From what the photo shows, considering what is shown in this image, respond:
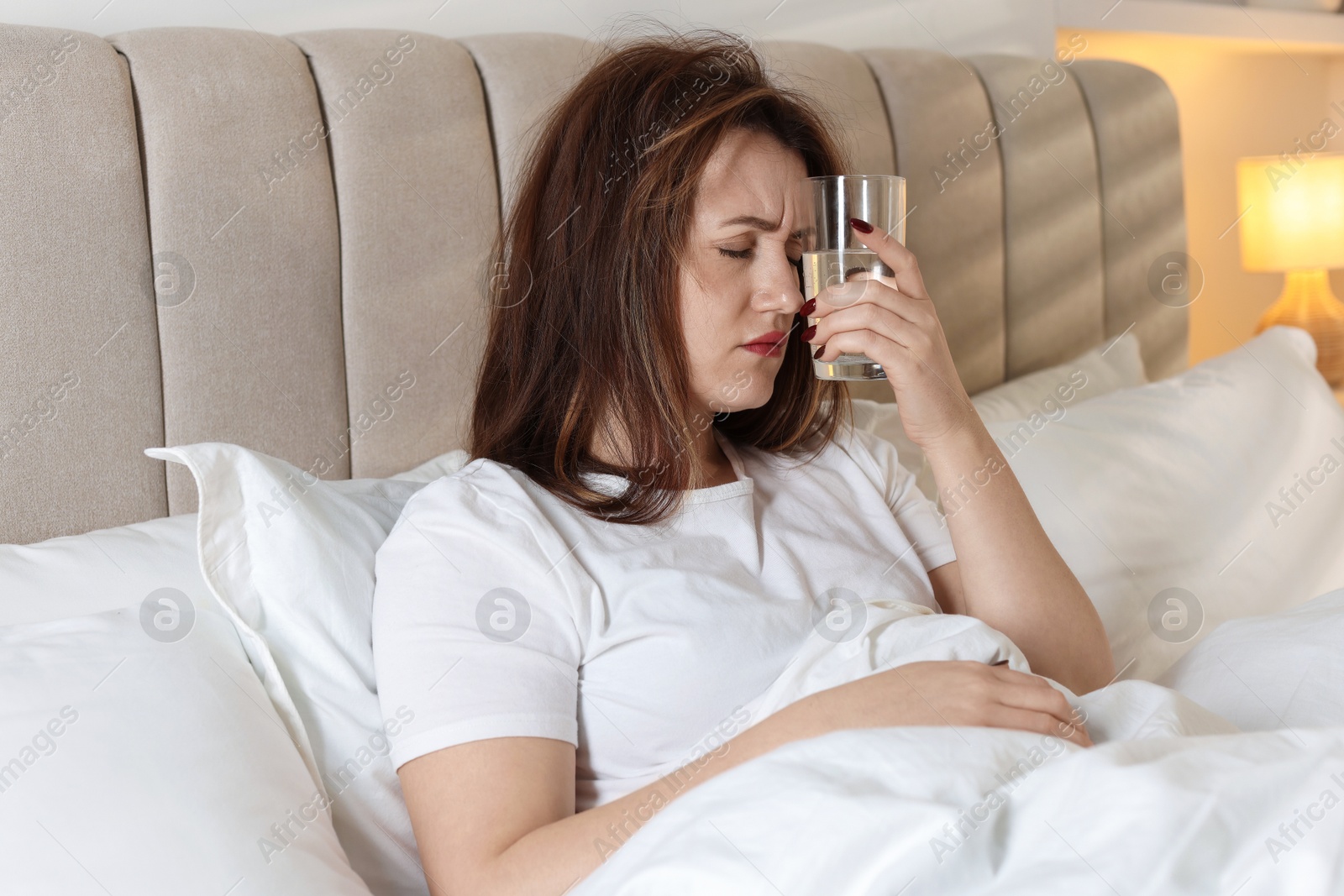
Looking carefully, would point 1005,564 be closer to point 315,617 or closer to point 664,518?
point 664,518

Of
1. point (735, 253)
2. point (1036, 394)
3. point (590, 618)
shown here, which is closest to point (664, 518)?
point (590, 618)

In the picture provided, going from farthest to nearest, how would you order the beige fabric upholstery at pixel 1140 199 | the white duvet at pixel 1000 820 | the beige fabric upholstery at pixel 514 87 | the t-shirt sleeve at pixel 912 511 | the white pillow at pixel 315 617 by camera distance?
the beige fabric upholstery at pixel 1140 199, the beige fabric upholstery at pixel 514 87, the t-shirt sleeve at pixel 912 511, the white pillow at pixel 315 617, the white duvet at pixel 1000 820

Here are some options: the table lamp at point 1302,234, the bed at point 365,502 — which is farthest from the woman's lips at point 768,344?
the table lamp at point 1302,234

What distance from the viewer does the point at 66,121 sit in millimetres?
1045

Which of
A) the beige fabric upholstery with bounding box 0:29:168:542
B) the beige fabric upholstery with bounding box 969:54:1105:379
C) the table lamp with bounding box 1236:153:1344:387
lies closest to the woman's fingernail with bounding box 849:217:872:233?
the beige fabric upholstery with bounding box 0:29:168:542

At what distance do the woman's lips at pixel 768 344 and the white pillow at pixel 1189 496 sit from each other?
57 centimetres

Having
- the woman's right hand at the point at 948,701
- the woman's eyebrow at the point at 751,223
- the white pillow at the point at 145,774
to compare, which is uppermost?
the woman's eyebrow at the point at 751,223

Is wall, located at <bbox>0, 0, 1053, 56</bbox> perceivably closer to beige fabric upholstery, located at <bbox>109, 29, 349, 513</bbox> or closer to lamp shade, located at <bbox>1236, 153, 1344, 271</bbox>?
beige fabric upholstery, located at <bbox>109, 29, 349, 513</bbox>

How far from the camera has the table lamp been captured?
2635 millimetres

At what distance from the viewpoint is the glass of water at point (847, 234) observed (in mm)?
974

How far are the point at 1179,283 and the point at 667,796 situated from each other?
212 cm

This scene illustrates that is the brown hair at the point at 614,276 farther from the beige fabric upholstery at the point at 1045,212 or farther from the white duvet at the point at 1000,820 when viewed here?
the beige fabric upholstery at the point at 1045,212

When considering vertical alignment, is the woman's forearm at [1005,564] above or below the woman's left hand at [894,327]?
below

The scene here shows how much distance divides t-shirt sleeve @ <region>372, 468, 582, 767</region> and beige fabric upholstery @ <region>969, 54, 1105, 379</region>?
139cm
